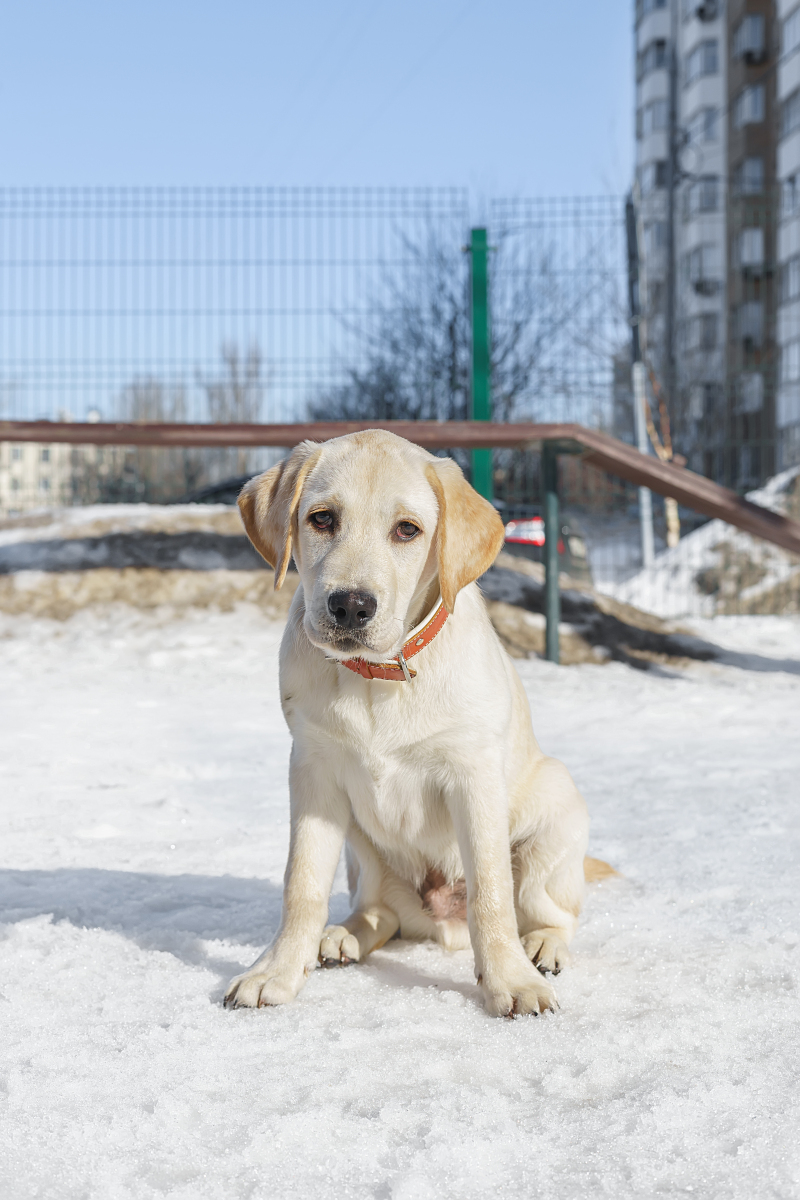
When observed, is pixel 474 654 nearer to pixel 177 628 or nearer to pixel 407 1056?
pixel 407 1056

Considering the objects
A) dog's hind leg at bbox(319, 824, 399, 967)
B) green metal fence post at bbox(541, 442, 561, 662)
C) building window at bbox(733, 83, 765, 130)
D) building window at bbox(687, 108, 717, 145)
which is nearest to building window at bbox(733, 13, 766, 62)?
building window at bbox(733, 83, 765, 130)

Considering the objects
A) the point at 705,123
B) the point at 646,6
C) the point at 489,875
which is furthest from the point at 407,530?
the point at 646,6

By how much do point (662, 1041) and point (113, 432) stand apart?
5374 millimetres

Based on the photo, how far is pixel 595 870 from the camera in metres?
2.73

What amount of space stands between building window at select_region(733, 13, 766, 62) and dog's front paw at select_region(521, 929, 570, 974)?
41.0m

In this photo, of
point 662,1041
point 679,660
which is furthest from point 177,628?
point 662,1041

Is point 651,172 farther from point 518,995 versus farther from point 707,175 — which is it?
point 518,995

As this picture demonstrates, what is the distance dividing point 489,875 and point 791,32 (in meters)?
36.8

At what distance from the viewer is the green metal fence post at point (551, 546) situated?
258 inches

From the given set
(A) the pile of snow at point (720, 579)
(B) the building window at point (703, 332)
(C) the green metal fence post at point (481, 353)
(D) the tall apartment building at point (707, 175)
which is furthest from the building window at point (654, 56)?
(C) the green metal fence post at point (481, 353)

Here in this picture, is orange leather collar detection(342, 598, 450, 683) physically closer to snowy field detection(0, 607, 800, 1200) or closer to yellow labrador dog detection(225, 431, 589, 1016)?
yellow labrador dog detection(225, 431, 589, 1016)

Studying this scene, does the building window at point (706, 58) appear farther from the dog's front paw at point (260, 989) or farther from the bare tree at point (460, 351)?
the dog's front paw at point (260, 989)

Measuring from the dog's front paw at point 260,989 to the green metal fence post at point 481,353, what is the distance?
18.7 ft

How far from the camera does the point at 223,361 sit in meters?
8.27
